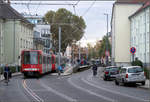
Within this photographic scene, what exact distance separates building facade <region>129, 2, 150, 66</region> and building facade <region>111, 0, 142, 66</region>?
2085 mm

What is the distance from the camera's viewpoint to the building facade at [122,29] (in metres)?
58.8

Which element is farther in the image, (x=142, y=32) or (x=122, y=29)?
(x=122, y=29)

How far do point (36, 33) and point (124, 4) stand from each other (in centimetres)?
2844

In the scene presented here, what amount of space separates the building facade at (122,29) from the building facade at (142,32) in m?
2.09

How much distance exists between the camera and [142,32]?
4994cm

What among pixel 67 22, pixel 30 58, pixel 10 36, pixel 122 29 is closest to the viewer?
pixel 30 58

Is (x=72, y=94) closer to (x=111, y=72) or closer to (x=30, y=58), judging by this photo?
(x=111, y=72)

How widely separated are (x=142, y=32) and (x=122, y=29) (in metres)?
9.26

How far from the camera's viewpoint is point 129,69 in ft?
81.7

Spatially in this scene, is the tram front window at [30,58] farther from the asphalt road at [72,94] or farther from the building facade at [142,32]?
the building facade at [142,32]

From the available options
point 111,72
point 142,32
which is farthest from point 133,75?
point 142,32

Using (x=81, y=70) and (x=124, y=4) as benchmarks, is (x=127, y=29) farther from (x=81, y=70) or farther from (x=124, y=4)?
(x=81, y=70)

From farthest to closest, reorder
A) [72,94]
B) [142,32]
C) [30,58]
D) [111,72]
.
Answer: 1. [142,32]
2. [30,58]
3. [111,72]
4. [72,94]

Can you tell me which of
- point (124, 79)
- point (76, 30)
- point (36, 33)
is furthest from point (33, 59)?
point (36, 33)
